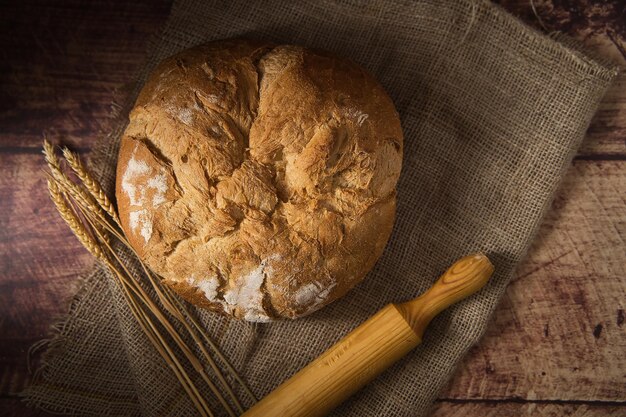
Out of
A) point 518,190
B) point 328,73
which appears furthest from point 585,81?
point 328,73

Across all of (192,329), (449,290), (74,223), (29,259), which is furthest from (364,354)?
(29,259)

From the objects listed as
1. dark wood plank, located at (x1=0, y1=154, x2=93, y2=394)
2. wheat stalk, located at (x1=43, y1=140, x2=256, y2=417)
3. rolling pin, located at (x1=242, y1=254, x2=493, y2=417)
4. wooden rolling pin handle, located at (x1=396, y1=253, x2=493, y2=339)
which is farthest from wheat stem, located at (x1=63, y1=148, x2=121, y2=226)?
wooden rolling pin handle, located at (x1=396, y1=253, x2=493, y2=339)

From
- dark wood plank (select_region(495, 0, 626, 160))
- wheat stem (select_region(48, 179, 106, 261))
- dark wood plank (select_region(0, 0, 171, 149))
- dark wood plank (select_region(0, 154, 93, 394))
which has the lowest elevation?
dark wood plank (select_region(0, 154, 93, 394))

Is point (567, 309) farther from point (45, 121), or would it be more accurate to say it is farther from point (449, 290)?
point (45, 121)

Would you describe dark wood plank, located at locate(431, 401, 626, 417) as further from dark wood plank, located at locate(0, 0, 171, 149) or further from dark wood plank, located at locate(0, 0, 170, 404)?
dark wood plank, located at locate(0, 0, 171, 149)

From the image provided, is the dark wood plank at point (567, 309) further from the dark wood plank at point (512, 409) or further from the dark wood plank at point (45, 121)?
the dark wood plank at point (45, 121)
